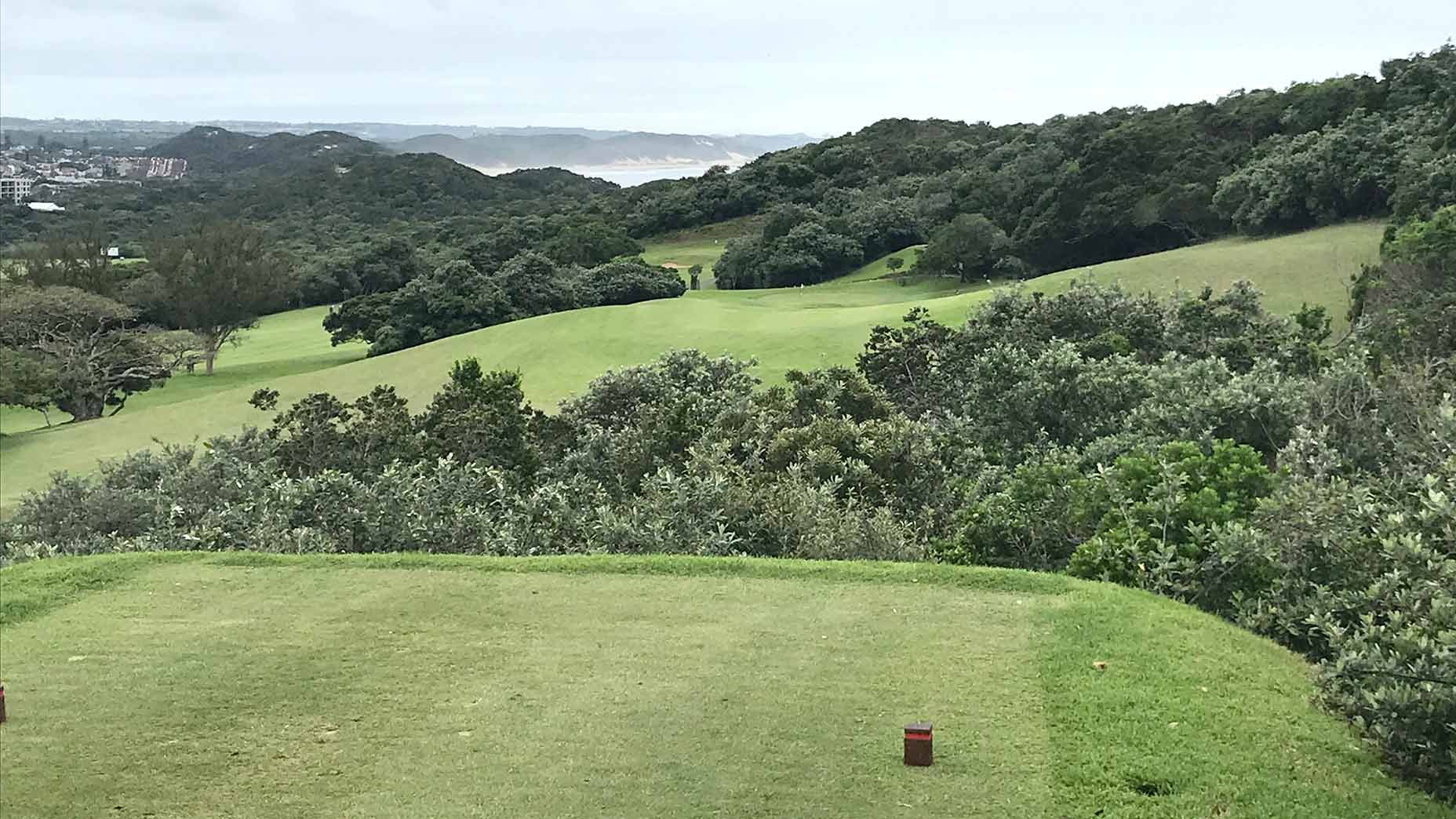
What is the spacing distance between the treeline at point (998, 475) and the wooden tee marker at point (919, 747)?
1.98 metres

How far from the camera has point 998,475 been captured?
11.8 m

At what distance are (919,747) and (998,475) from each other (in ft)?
22.5

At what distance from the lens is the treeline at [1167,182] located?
1293 inches

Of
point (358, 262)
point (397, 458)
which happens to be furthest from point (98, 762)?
point (358, 262)

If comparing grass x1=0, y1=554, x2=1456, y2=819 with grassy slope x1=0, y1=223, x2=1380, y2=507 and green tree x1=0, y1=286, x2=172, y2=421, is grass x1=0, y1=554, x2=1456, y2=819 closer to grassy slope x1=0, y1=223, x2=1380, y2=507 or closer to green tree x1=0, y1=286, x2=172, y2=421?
grassy slope x1=0, y1=223, x2=1380, y2=507

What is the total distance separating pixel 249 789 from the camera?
5270mm

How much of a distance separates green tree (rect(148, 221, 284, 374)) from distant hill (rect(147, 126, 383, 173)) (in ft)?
230

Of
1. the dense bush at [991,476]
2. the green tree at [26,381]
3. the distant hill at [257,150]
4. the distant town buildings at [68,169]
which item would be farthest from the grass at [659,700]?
the distant hill at [257,150]

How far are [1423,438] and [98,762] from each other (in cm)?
979

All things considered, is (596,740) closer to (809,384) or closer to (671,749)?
(671,749)

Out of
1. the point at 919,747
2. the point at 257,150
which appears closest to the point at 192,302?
the point at 919,747

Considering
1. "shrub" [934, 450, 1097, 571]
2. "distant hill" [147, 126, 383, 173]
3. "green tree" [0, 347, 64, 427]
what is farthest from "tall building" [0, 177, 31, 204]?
"shrub" [934, 450, 1097, 571]

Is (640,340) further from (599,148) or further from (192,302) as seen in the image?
(599,148)

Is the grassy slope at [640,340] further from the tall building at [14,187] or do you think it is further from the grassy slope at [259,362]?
the tall building at [14,187]
